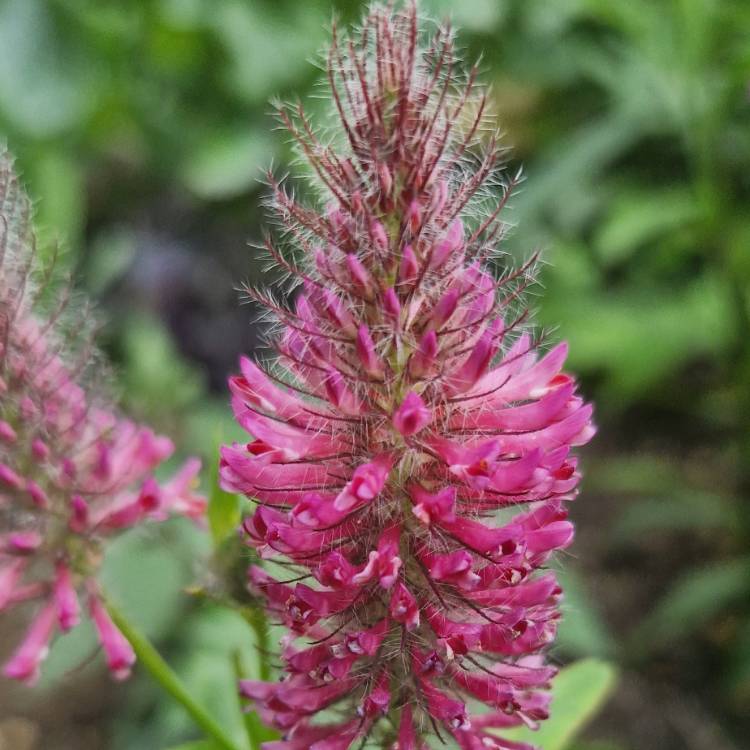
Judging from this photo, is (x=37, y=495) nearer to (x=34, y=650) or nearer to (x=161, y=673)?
(x=34, y=650)

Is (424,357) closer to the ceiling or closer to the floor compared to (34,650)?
closer to the ceiling

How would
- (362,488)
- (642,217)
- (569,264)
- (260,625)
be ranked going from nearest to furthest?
(362,488), (260,625), (642,217), (569,264)

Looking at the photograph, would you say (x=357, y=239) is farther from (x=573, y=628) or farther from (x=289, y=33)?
(x=289, y=33)

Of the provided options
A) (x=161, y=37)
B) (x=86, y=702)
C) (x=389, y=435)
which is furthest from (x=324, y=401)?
(x=161, y=37)

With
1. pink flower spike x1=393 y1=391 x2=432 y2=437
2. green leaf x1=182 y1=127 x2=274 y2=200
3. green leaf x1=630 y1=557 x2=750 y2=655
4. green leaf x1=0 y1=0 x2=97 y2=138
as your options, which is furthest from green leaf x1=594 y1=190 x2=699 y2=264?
pink flower spike x1=393 y1=391 x2=432 y2=437

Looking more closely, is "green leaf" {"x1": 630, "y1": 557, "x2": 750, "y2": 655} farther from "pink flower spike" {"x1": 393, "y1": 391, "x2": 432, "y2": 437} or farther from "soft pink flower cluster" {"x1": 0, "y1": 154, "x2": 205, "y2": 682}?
"pink flower spike" {"x1": 393, "y1": 391, "x2": 432, "y2": 437}

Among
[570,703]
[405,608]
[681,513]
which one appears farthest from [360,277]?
[681,513]

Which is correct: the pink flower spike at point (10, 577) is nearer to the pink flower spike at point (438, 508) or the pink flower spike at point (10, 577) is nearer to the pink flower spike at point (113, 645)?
the pink flower spike at point (113, 645)
